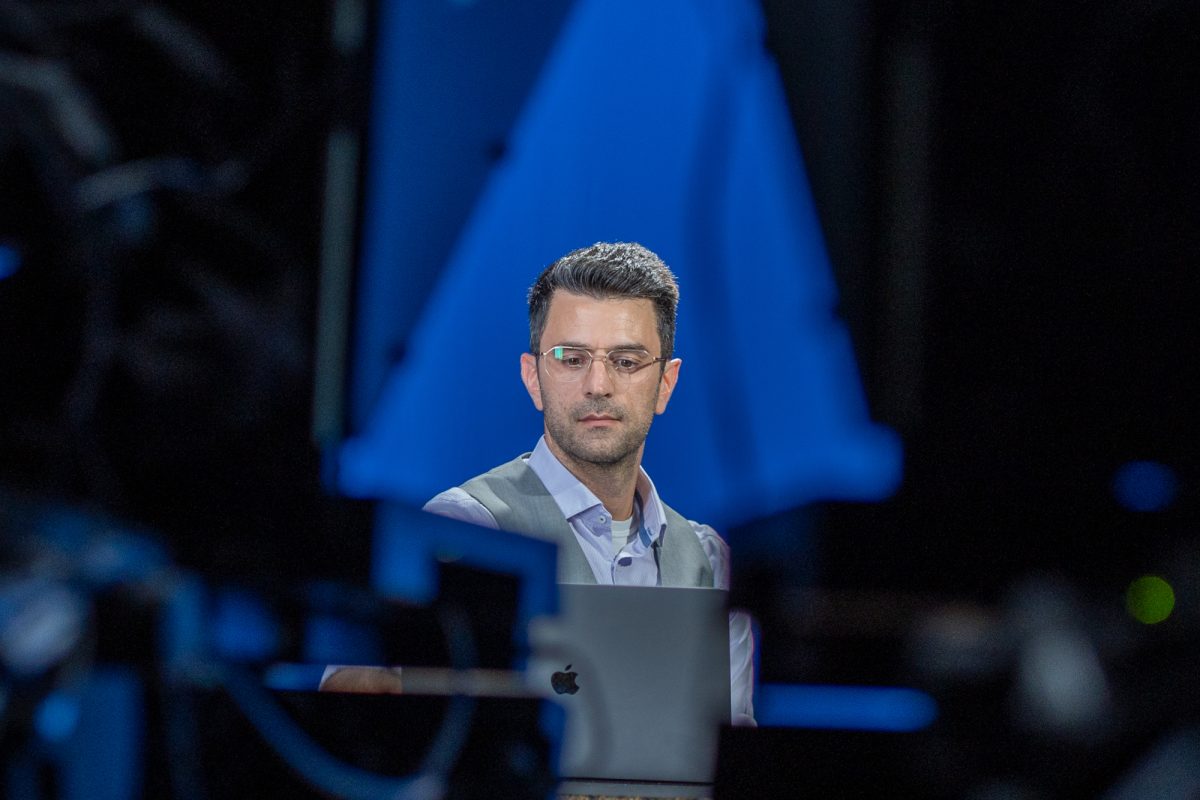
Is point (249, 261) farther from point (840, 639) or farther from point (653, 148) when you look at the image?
point (840, 639)

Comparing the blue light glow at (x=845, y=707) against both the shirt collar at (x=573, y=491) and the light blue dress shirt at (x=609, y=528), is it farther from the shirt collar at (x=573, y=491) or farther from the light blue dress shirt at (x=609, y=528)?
the shirt collar at (x=573, y=491)

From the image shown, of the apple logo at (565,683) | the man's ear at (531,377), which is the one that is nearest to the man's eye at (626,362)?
the man's ear at (531,377)

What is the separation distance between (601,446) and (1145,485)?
0.70m

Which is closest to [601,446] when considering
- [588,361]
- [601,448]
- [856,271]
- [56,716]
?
[601,448]

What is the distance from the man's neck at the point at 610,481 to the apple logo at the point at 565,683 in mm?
244

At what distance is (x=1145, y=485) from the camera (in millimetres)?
1333

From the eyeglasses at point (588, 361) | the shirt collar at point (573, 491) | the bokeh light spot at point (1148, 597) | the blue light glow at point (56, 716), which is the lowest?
the blue light glow at point (56, 716)

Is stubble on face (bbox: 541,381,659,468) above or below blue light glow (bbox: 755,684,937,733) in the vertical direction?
above

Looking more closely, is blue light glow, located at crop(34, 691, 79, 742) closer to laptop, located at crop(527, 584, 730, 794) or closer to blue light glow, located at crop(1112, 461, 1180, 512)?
laptop, located at crop(527, 584, 730, 794)

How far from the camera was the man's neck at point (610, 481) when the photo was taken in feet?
4.19

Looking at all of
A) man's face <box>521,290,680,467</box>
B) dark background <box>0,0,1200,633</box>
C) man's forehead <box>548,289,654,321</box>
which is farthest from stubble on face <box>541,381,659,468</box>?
dark background <box>0,0,1200,633</box>

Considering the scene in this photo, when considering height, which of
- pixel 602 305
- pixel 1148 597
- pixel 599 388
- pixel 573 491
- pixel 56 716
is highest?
pixel 602 305

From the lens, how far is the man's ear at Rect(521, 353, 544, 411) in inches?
51.1

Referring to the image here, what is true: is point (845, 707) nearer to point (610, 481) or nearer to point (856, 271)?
point (610, 481)
